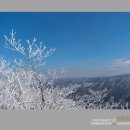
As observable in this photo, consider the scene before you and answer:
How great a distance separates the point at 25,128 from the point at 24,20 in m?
1.09

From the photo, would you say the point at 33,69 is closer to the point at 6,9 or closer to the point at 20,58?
the point at 20,58

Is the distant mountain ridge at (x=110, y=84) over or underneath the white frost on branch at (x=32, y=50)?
underneath

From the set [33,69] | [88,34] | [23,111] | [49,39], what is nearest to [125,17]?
[88,34]

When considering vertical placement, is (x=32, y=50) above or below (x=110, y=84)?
above

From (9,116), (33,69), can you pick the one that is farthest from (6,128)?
(33,69)

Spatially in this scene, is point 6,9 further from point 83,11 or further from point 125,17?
point 125,17

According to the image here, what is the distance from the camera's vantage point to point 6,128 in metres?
3.74

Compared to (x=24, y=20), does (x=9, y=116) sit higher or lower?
lower

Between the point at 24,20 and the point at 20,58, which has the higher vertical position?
the point at 24,20

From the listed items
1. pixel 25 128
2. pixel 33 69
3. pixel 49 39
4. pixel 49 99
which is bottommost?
pixel 25 128

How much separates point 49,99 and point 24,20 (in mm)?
855

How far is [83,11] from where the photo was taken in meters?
3.84

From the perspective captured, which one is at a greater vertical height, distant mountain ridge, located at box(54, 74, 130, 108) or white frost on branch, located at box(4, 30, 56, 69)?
white frost on branch, located at box(4, 30, 56, 69)

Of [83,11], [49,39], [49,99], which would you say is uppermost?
[83,11]
